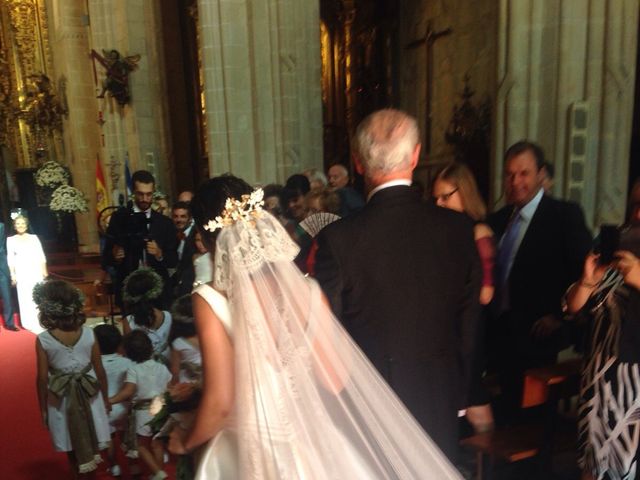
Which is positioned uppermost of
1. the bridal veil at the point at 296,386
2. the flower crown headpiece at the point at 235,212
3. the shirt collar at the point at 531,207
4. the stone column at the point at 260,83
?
the stone column at the point at 260,83

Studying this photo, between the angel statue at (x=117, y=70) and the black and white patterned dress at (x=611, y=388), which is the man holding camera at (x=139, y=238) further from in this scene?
the angel statue at (x=117, y=70)

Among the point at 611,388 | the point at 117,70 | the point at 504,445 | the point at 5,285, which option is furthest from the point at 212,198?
the point at 117,70

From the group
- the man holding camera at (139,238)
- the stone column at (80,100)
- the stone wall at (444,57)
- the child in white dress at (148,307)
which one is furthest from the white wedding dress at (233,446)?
the stone column at (80,100)

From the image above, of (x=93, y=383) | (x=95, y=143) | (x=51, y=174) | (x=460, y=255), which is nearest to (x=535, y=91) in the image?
(x=460, y=255)

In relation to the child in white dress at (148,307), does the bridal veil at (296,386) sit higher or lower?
higher

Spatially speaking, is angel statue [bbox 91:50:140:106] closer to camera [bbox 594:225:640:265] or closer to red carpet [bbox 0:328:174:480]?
red carpet [bbox 0:328:174:480]

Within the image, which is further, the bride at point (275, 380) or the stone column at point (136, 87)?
the stone column at point (136, 87)

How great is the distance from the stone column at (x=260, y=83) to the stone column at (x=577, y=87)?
3.17 m

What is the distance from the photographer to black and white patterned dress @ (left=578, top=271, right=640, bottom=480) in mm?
1979

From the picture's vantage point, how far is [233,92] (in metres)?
6.76

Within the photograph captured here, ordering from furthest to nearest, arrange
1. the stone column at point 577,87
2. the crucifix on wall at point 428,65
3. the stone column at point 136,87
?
the stone column at point 136,87 < the crucifix on wall at point 428,65 < the stone column at point 577,87

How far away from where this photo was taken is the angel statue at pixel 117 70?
29.8 ft

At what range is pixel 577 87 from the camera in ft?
15.5

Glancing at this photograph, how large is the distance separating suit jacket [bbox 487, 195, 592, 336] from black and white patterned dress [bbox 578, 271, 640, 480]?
1.69 feet
